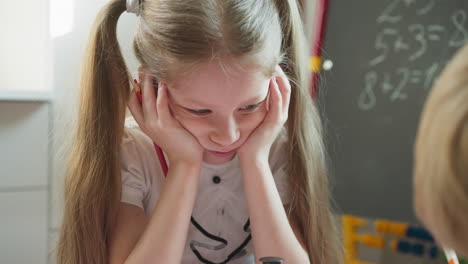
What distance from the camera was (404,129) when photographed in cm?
194

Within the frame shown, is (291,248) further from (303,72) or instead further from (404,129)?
(404,129)

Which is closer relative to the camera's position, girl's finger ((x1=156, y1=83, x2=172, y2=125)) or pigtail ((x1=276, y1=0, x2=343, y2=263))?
girl's finger ((x1=156, y1=83, x2=172, y2=125))

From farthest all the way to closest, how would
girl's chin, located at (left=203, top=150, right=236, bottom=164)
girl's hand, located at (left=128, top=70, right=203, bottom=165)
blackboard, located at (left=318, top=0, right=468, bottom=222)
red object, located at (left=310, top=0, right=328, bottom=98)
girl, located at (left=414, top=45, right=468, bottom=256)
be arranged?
red object, located at (left=310, top=0, right=328, bottom=98) → blackboard, located at (left=318, top=0, right=468, bottom=222) → girl's chin, located at (left=203, top=150, right=236, bottom=164) → girl's hand, located at (left=128, top=70, right=203, bottom=165) → girl, located at (left=414, top=45, right=468, bottom=256)

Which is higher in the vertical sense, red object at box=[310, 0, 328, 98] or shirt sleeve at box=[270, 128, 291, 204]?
red object at box=[310, 0, 328, 98]

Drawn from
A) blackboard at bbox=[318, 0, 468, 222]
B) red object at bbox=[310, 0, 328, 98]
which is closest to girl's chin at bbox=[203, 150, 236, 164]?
blackboard at bbox=[318, 0, 468, 222]

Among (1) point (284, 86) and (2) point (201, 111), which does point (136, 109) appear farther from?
(1) point (284, 86)

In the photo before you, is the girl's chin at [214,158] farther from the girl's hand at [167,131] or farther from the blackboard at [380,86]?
the blackboard at [380,86]

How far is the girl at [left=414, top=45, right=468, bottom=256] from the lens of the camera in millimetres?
454

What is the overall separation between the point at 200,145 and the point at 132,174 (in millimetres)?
165

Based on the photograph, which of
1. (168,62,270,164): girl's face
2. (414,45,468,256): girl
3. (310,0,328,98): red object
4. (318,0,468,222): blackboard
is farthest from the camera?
(310,0,328,98): red object

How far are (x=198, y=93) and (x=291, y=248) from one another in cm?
34

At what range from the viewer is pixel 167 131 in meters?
1.01

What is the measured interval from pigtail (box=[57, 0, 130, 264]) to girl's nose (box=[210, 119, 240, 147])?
23 cm

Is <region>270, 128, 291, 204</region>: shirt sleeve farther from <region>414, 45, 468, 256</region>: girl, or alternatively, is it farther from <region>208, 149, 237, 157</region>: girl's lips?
<region>414, 45, 468, 256</region>: girl
